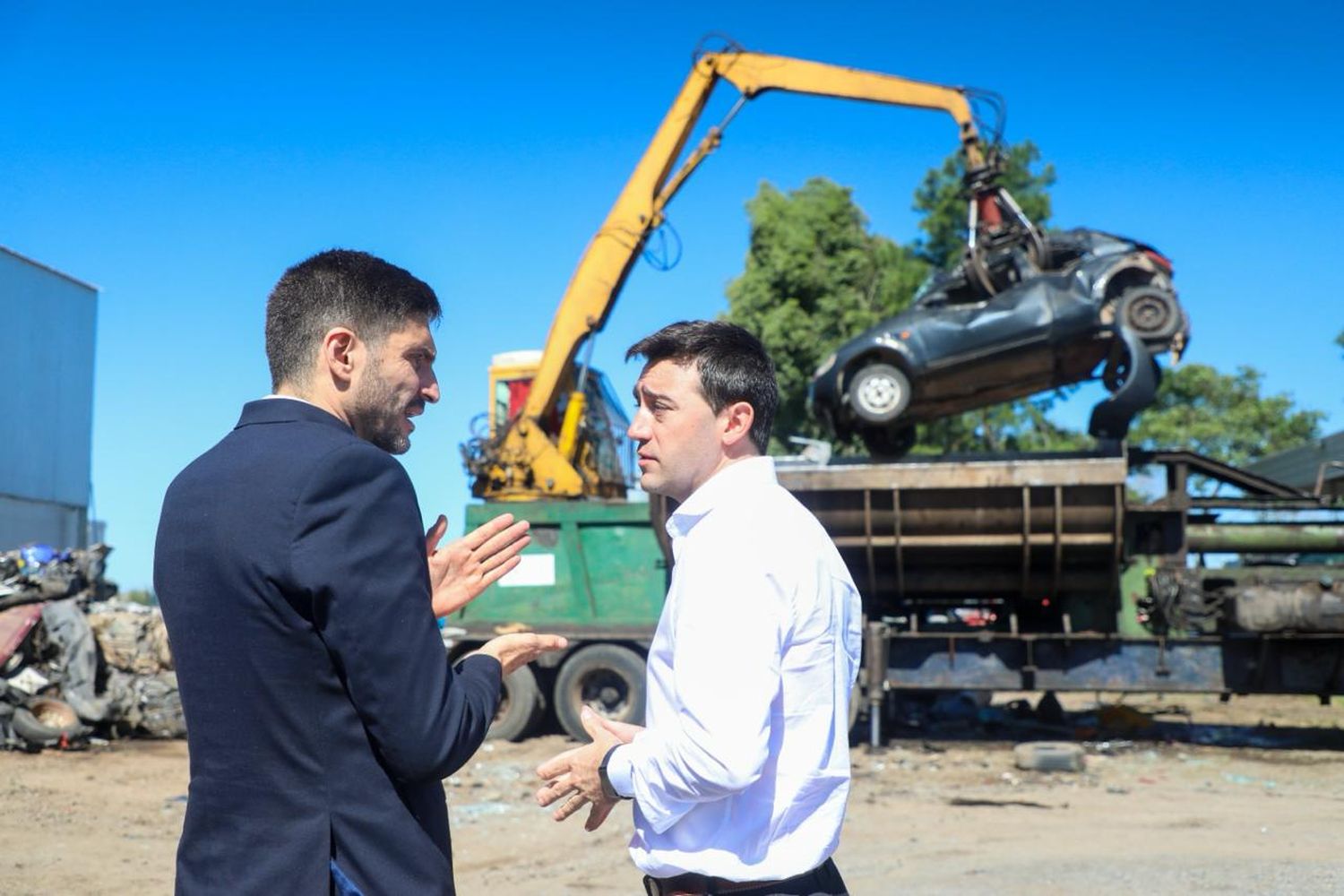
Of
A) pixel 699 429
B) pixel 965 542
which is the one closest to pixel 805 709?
pixel 699 429

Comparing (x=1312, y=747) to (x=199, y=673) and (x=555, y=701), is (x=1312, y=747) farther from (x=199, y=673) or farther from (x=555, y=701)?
(x=199, y=673)

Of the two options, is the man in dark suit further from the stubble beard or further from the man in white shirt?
the man in white shirt

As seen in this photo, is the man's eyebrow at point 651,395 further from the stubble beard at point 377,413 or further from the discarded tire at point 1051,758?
the discarded tire at point 1051,758

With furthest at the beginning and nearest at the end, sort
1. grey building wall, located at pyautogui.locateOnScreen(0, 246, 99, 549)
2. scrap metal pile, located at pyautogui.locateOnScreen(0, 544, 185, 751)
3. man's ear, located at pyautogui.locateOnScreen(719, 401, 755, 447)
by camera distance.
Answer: grey building wall, located at pyautogui.locateOnScreen(0, 246, 99, 549)
scrap metal pile, located at pyautogui.locateOnScreen(0, 544, 185, 751)
man's ear, located at pyautogui.locateOnScreen(719, 401, 755, 447)

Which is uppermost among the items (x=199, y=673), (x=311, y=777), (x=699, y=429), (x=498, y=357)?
(x=498, y=357)

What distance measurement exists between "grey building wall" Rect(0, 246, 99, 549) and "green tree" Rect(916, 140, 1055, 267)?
18391 millimetres

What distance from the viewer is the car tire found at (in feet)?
39.2

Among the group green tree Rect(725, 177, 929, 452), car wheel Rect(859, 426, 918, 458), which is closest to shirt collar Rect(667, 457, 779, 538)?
car wheel Rect(859, 426, 918, 458)

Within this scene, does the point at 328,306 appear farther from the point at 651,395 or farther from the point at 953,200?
the point at 953,200

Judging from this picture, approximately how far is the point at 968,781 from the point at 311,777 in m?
8.55

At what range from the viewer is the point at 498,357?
53.2 ft

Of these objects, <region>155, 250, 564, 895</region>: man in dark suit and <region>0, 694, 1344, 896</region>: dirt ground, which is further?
<region>0, 694, 1344, 896</region>: dirt ground

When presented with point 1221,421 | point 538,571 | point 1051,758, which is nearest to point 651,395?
point 1051,758

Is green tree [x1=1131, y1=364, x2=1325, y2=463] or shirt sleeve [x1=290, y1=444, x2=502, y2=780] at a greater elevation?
green tree [x1=1131, y1=364, x2=1325, y2=463]
